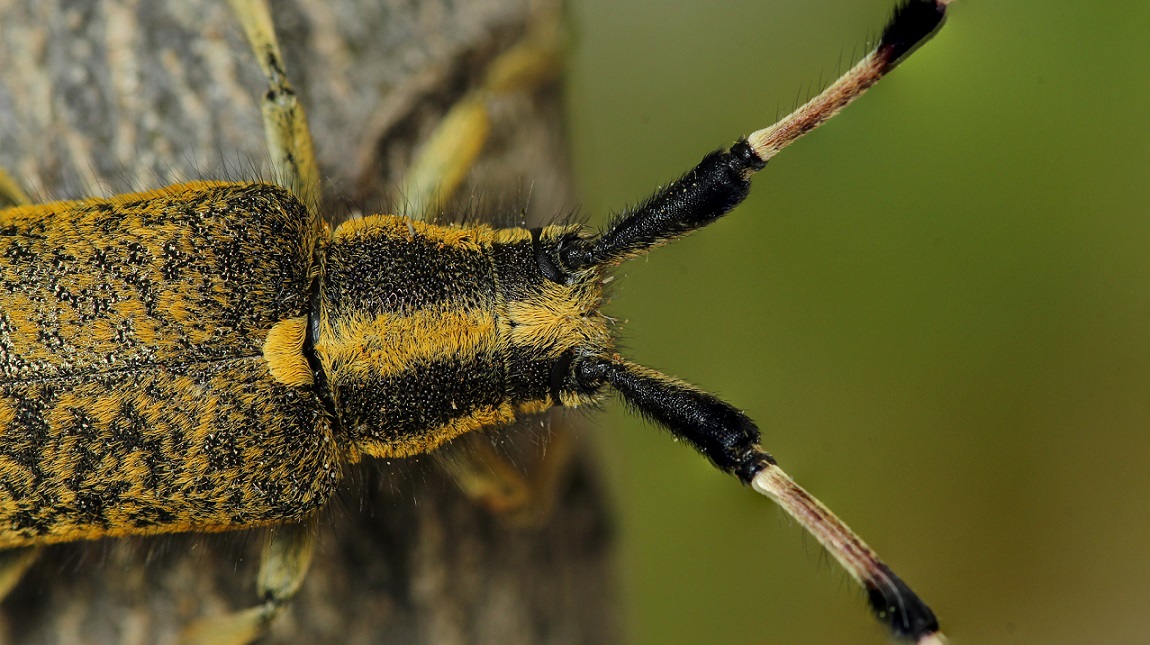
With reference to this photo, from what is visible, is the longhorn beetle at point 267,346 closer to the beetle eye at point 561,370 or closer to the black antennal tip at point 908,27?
the beetle eye at point 561,370

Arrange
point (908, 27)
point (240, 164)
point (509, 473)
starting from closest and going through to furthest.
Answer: point (908, 27) < point (240, 164) < point (509, 473)

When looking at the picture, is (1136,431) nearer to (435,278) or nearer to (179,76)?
(435,278)

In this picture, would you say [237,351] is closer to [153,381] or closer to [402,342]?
[153,381]

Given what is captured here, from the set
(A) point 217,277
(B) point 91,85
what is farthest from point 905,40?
(B) point 91,85

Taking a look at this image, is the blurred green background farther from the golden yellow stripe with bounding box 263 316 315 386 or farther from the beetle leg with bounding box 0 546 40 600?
the beetle leg with bounding box 0 546 40 600

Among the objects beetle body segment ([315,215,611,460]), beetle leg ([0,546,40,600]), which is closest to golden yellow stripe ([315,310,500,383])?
beetle body segment ([315,215,611,460])

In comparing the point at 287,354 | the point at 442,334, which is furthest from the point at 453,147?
the point at 287,354
